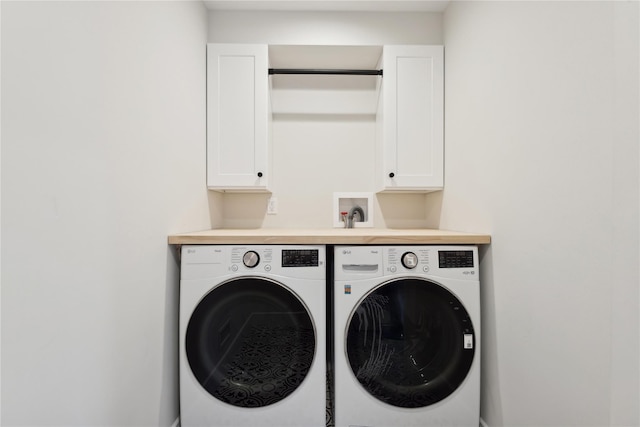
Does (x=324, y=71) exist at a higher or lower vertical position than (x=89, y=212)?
higher

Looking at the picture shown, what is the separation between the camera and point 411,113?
5.99 feet

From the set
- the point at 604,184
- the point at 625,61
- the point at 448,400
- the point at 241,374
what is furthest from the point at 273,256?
the point at 625,61

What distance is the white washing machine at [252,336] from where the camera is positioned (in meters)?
1.32

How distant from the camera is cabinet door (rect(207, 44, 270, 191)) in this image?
5.89ft

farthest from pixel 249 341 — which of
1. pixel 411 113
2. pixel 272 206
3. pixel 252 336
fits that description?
pixel 411 113

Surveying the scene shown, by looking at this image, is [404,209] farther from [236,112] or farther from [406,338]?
[236,112]

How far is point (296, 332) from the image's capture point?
1.34 meters

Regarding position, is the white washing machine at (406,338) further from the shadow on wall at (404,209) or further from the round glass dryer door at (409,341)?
the shadow on wall at (404,209)

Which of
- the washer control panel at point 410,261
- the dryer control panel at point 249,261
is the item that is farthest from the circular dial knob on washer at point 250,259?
the washer control panel at point 410,261

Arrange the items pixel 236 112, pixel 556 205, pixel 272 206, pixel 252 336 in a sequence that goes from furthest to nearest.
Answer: pixel 272 206, pixel 236 112, pixel 252 336, pixel 556 205

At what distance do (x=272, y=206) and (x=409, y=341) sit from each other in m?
1.28

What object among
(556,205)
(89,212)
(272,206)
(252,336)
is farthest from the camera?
(272,206)

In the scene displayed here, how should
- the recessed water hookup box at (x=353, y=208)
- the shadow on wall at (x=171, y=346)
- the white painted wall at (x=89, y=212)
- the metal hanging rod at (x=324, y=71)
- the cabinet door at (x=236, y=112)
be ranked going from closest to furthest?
the white painted wall at (x=89, y=212) < the shadow on wall at (x=171, y=346) < the cabinet door at (x=236, y=112) < the metal hanging rod at (x=324, y=71) < the recessed water hookup box at (x=353, y=208)

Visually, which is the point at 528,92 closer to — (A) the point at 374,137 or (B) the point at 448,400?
(A) the point at 374,137
